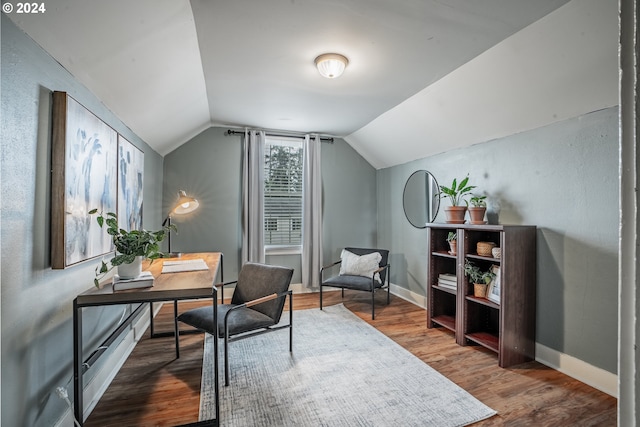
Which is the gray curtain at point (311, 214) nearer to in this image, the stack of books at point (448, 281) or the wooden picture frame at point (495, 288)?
the stack of books at point (448, 281)

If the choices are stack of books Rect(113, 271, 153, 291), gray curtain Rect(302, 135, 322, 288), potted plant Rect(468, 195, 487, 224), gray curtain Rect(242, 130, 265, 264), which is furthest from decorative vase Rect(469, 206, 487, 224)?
stack of books Rect(113, 271, 153, 291)

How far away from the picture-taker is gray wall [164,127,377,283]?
4.27 m

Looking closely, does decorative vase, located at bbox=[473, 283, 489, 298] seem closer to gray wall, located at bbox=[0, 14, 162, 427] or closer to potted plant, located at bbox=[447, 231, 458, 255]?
potted plant, located at bbox=[447, 231, 458, 255]

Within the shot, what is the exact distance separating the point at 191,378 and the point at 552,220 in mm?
3128

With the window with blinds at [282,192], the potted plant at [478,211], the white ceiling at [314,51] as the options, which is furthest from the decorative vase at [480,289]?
the window with blinds at [282,192]

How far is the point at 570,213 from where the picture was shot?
2.44 metres

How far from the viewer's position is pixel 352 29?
82.0 inches

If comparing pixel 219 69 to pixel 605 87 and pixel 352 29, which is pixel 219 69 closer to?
pixel 352 29

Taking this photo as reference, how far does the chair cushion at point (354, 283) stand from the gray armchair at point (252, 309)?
122 centimetres

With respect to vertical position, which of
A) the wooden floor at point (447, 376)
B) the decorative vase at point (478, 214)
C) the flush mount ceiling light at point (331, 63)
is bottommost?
the wooden floor at point (447, 376)

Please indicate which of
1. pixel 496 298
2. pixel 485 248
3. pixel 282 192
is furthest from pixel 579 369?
pixel 282 192

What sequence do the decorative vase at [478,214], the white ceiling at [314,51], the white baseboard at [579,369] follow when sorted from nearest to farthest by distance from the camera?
the white ceiling at [314,51], the white baseboard at [579,369], the decorative vase at [478,214]

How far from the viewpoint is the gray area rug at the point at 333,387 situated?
1934mm

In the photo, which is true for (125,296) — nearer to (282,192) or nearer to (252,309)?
(252,309)
